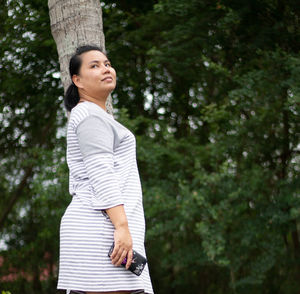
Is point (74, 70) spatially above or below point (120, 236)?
above

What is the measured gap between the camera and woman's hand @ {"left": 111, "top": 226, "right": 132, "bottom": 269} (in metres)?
2.04

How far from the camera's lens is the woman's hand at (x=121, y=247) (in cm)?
204

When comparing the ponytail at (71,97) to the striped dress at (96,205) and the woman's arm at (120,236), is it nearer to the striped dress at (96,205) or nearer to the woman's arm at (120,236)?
the striped dress at (96,205)

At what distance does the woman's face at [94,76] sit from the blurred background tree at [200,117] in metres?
3.53

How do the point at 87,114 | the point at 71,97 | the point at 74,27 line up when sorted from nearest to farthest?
the point at 87,114, the point at 71,97, the point at 74,27

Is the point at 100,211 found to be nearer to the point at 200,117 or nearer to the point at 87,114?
the point at 87,114

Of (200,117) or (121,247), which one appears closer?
(121,247)

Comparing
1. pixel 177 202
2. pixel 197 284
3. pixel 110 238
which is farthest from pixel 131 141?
pixel 197 284

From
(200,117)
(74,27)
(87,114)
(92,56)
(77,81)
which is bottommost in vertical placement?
(200,117)

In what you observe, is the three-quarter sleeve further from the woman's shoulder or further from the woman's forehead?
the woman's forehead

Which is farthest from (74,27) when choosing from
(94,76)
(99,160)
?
(99,160)

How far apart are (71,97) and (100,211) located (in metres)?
0.69

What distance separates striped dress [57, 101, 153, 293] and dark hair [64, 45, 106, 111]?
25cm

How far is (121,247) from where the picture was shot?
6.70 feet
